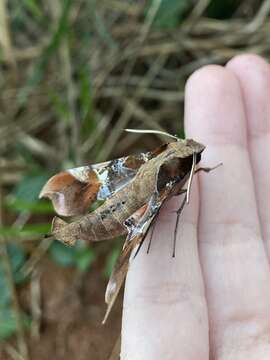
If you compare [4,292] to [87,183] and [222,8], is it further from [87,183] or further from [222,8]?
[222,8]

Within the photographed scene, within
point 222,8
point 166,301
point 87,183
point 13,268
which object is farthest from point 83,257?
point 222,8

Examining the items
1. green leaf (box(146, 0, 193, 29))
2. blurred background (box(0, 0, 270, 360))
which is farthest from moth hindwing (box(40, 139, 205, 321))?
green leaf (box(146, 0, 193, 29))

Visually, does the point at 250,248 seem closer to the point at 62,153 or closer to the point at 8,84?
the point at 62,153

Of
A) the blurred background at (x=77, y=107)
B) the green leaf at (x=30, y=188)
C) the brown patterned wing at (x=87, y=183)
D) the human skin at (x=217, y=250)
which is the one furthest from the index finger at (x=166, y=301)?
the green leaf at (x=30, y=188)

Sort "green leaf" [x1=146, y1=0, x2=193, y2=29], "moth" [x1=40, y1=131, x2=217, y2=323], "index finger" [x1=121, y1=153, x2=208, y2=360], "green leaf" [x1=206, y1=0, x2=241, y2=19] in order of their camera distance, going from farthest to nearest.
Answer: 1. "green leaf" [x1=206, y1=0, x2=241, y2=19]
2. "green leaf" [x1=146, y1=0, x2=193, y2=29]
3. "moth" [x1=40, y1=131, x2=217, y2=323]
4. "index finger" [x1=121, y1=153, x2=208, y2=360]

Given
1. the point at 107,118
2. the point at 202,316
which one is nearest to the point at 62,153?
the point at 107,118

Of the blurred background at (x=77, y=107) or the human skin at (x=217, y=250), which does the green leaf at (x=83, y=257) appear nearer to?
the blurred background at (x=77, y=107)

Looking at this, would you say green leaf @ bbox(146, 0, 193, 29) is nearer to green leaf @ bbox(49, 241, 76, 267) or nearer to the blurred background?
the blurred background
